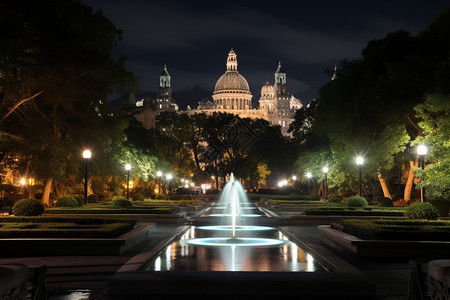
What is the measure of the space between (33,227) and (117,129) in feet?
80.9

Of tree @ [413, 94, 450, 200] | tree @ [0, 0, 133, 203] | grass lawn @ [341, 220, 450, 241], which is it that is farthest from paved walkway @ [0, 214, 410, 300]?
tree @ [413, 94, 450, 200]

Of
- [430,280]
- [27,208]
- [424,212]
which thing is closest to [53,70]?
[27,208]

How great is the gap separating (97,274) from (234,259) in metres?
3.71

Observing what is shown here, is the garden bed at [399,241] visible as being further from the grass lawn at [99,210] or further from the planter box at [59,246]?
the grass lawn at [99,210]

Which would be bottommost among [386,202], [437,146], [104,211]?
[104,211]

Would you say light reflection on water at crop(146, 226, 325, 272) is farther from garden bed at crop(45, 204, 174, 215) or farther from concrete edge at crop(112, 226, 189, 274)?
garden bed at crop(45, 204, 174, 215)

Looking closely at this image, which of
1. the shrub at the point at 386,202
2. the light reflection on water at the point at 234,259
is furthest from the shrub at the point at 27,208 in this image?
the shrub at the point at 386,202

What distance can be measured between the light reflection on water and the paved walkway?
752 mm

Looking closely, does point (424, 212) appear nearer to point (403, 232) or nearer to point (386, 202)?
point (403, 232)

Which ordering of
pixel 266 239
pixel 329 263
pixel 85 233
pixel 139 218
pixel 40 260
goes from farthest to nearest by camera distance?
pixel 139 218, pixel 266 239, pixel 85 233, pixel 40 260, pixel 329 263

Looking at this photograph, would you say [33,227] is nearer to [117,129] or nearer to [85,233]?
[85,233]

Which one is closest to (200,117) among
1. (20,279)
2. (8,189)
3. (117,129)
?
(8,189)

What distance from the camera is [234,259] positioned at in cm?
1423

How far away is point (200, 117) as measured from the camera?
86.2 m
